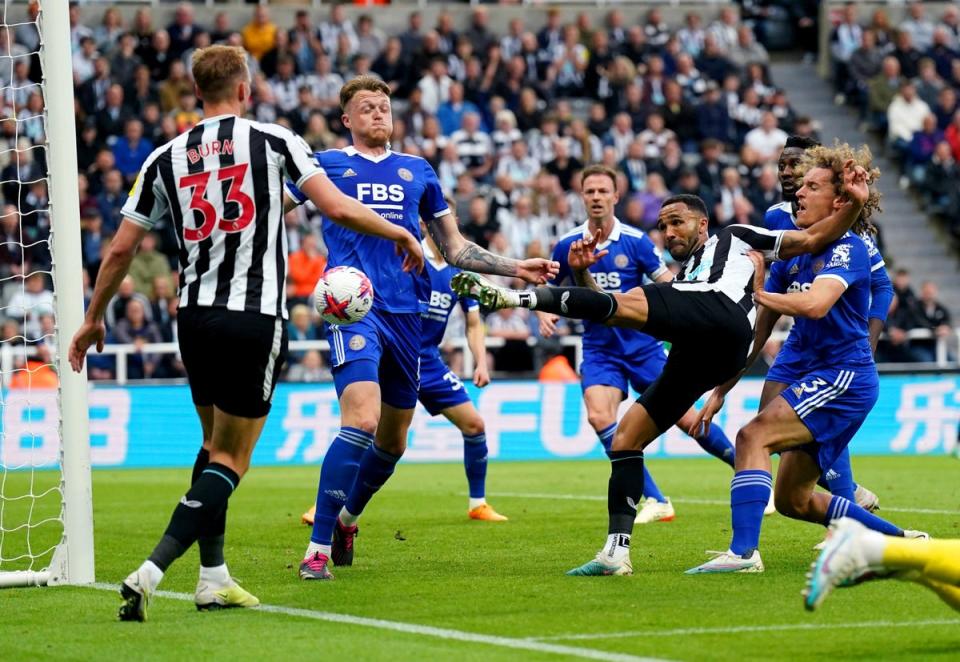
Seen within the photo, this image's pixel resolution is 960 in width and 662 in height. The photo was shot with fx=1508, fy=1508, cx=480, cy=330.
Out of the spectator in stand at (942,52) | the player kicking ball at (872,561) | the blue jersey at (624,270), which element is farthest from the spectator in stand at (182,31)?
the player kicking ball at (872,561)

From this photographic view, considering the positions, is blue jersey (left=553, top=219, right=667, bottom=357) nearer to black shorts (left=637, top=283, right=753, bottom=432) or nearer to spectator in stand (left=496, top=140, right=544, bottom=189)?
black shorts (left=637, top=283, right=753, bottom=432)

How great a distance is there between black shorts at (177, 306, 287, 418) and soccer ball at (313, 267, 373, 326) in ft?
4.05

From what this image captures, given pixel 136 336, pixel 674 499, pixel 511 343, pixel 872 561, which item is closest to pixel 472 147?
pixel 511 343

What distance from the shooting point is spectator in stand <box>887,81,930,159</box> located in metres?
27.8

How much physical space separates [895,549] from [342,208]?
288 centimetres

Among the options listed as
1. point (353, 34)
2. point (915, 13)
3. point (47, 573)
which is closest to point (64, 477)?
point (47, 573)

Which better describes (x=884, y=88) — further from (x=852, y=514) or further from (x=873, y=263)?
(x=852, y=514)

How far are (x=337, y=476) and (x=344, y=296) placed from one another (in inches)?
39.6

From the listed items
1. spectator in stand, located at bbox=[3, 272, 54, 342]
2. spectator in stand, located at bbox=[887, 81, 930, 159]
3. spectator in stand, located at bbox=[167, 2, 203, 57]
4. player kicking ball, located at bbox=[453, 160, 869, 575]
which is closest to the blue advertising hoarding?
spectator in stand, located at bbox=[3, 272, 54, 342]

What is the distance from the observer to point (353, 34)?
1021 inches

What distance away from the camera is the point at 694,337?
7680 millimetres

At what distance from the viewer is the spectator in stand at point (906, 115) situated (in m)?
27.8

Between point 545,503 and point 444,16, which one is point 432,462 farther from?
point 444,16

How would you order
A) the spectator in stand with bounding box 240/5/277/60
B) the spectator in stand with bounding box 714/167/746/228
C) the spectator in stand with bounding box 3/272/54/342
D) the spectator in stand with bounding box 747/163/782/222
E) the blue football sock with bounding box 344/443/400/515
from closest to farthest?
the blue football sock with bounding box 344/443/400/515, the spectator in stand with bounding box 3/272/54/342, the spectator in stand with bounding box 714/167/746/228, the spectator in stand with bounding box 747/163/782/222, the spectator in stand with bounding box 240/5/277/60
